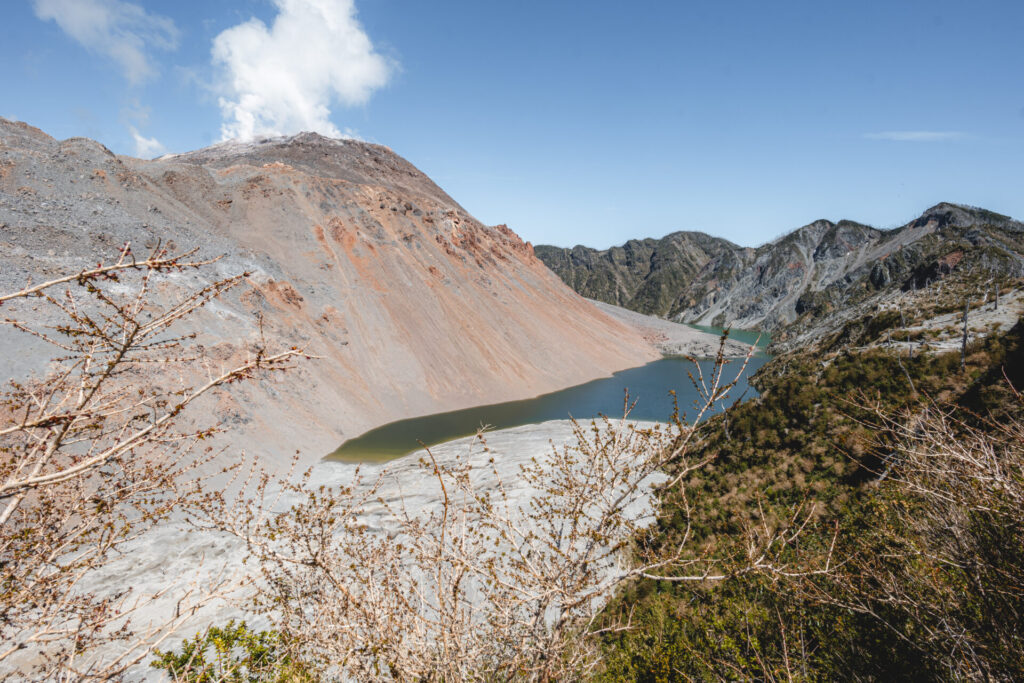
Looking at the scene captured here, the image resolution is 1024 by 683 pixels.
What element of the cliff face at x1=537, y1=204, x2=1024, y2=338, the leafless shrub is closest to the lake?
the leafless shrub

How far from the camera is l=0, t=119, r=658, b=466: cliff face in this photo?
25594mm

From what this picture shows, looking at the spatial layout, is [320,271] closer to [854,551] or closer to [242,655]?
[242,655]

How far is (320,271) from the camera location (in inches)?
1486

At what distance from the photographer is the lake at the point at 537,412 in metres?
26.4

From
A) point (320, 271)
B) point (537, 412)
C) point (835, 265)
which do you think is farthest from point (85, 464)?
point (835, 265)

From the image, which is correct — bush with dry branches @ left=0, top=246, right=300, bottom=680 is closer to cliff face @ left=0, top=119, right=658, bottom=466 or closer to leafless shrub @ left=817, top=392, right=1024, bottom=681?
leafless shrub @ left=817, top=392, right=1024, bottom=681

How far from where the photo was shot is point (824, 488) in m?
11.2

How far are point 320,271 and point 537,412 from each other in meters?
21.3

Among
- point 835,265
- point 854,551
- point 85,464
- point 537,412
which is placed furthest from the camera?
point 835,265

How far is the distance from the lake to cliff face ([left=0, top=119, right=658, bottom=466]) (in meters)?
1.28

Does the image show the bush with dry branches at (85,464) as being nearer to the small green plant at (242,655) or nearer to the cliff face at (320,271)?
the small green plant at (242,655)

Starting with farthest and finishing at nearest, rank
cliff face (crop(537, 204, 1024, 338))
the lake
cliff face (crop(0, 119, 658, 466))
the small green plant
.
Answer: cliff face (crop(537, 204, 1024, 338)) → the lake → cliff face (crop(0, 119, 658, 466)) → the small green plant

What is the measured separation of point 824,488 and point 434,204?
166 feet

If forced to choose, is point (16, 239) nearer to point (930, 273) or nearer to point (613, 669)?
point (613, 669)
